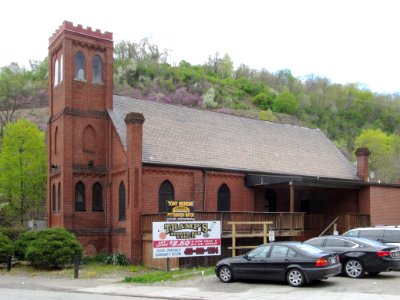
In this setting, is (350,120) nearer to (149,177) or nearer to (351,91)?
(351,91)

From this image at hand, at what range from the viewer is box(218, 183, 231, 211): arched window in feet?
→ 109

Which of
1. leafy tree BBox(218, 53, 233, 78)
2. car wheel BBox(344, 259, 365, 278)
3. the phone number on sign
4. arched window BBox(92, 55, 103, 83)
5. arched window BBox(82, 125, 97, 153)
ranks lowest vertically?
car wheel BBox(344, 259, 365, 278)

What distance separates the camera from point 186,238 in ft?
81.0

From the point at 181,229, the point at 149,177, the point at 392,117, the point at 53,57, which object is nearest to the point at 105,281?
the point at 181,229

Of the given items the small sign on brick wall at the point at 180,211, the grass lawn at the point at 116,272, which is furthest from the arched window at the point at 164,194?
the grass lawn at the point at 116,272

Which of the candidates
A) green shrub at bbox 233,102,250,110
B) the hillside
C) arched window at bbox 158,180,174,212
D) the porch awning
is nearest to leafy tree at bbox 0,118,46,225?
arched window at bbox 158,180,174,212

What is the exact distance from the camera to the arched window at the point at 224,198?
33.2 meters

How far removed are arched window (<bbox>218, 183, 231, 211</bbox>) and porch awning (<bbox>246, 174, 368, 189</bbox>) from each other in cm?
157

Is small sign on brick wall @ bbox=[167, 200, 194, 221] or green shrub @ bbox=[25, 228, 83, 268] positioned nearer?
small sign on brick wall @ bbox=[167, 200, 194, 221]

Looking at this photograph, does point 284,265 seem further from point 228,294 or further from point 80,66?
point 80,66

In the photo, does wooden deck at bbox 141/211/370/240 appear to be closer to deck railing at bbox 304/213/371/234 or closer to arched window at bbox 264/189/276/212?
deck railing at bbox 304/213/371/234

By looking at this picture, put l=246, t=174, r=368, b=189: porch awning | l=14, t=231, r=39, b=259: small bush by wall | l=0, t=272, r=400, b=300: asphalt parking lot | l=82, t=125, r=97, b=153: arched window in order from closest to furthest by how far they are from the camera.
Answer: l=0, t=272, r=400, b=300: asphalt parking lot → l=14, t=231, r=39, b=259: small bush by wall → l=246, t=174, r=368, b=189: porch awning → l=82, t=125, r=97, b=153: arched window

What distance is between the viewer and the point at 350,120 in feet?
403

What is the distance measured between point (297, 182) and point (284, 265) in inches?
490
